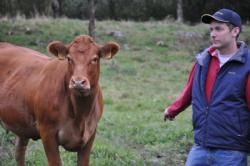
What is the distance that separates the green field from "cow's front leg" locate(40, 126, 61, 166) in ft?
3.54

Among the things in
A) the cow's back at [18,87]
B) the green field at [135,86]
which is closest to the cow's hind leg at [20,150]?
the green field at [135,86]

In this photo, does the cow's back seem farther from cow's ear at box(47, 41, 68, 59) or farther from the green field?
the green field

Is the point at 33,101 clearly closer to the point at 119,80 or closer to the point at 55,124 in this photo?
the point at 55,124

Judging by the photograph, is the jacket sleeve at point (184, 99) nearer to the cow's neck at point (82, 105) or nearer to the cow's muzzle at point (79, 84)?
the cow's muzzle at point (79, 84)

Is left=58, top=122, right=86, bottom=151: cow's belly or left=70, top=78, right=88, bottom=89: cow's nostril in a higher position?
left=70, top=78, right=88, bottom=89: cow's nostril

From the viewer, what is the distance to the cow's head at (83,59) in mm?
5656

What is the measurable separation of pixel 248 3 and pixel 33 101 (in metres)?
25.3

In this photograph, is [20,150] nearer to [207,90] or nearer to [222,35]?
[207,90]

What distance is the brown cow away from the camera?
5.89m

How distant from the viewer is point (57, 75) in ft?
20.9

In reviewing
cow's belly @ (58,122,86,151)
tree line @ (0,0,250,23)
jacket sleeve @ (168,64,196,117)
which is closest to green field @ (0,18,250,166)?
cow's belly @ (58,122,86,151)

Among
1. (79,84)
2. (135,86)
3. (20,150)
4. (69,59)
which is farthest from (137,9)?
(79,84)

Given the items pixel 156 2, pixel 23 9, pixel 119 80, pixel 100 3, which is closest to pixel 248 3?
pixel 156 2

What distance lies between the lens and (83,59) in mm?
5824
